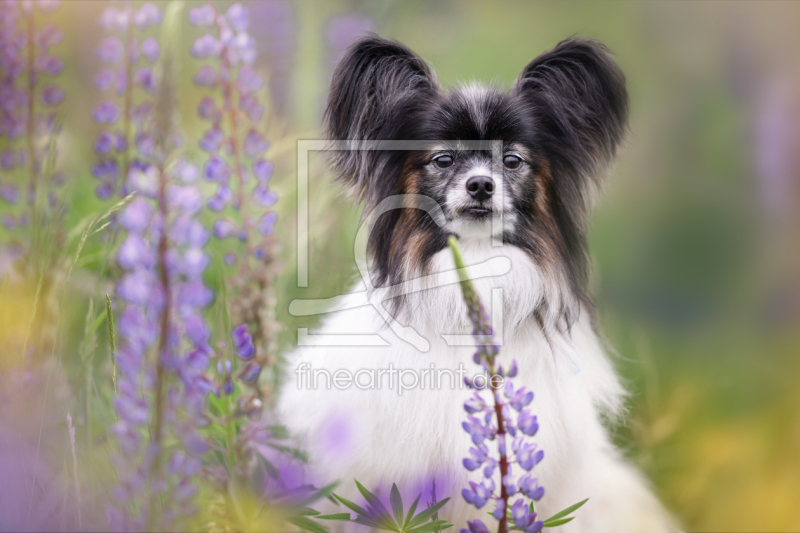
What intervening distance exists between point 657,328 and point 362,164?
1426mm

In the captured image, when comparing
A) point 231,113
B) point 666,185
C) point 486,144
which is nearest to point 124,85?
point 231,113

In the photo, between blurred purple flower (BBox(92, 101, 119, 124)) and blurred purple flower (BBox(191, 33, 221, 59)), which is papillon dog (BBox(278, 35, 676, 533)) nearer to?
blurred purple flower (BBox(191, 33, 221, 59))

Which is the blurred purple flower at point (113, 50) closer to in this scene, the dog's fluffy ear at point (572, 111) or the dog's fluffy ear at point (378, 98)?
the dog's fluffy ear at point (378, 98)

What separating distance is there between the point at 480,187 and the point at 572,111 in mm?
434

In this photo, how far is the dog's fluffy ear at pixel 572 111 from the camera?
172cm

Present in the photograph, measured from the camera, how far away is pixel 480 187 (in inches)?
60.1

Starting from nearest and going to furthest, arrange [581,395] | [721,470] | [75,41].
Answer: [581,395]
[721,470]
[75,41]

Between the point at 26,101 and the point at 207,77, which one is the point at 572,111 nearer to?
the point at 207,77

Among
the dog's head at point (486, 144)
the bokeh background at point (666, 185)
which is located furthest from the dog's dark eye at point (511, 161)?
the bokeh background at point (666, 185)

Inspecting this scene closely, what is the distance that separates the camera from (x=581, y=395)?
168 centimetres

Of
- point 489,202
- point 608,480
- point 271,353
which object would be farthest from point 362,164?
point 608,480

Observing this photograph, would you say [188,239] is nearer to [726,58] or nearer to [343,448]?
[343,448]

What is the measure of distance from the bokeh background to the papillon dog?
0.39 m

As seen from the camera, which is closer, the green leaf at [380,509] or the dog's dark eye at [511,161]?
the green leaf at [380,509]
